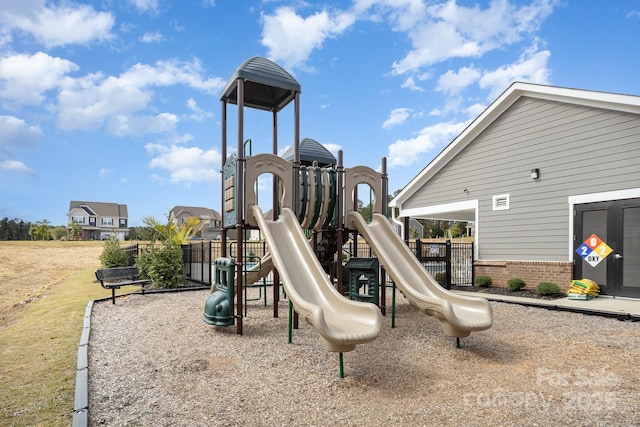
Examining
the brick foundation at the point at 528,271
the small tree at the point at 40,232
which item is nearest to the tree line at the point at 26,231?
the small tree at the point at 40,232

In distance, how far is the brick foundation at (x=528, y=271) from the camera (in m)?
9.85

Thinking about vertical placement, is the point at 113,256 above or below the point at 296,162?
below

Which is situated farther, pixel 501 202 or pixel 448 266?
pixel 501 202

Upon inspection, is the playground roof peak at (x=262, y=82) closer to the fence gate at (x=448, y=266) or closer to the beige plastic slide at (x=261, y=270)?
the beige plastic slide at (x=261, y=270)

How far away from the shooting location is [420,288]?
605cm

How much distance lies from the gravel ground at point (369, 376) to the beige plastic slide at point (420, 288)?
459 mm

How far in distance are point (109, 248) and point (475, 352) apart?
13398 millimetres

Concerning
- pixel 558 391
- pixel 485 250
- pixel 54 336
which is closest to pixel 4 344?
pixel 54 336

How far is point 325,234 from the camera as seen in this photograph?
820 centimetres

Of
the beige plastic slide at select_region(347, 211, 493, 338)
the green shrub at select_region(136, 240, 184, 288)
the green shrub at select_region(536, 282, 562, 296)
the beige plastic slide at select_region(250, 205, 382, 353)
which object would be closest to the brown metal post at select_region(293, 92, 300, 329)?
the beige plastic slide at select_region(250, 205, 382, 353)

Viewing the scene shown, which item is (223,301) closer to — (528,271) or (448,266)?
(448,266)

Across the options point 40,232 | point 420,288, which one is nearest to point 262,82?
point 420,288

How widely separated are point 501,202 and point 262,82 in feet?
26.7

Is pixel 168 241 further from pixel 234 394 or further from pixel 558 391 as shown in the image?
pixel 558 391
